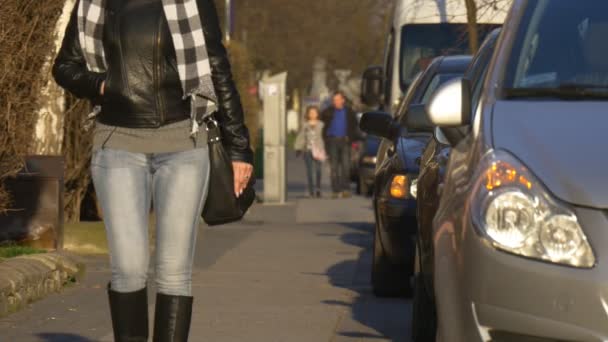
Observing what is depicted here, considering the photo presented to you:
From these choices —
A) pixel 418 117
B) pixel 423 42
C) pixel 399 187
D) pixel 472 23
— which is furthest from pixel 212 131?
pixel 423 42

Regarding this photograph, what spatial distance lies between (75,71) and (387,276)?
14.6 feet

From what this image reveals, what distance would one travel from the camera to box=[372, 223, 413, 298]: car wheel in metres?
9.68

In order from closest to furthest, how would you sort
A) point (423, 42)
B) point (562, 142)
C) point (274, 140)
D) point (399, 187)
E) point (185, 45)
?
point (562, 142) < point (185, 45) < point (399, 187) < point (423, 42) < point (274, 140)

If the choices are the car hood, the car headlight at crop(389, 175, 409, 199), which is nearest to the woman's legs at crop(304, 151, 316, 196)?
the car headlight at crop(389, 175, 409, 199)

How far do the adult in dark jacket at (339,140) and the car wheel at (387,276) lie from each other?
15591mm

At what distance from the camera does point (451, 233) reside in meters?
5.08

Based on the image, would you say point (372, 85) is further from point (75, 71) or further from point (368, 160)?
point (75, 71)

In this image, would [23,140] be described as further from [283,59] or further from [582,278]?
[283,59]

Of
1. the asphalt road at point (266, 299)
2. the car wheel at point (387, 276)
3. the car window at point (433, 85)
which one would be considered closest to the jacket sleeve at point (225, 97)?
the asphalt road at point (266, 299)

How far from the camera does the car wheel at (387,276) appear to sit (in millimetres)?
9680

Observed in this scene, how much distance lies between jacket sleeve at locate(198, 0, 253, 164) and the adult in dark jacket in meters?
19.7

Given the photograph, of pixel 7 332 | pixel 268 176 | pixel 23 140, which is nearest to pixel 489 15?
pixel 268 176

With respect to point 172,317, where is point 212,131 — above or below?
above

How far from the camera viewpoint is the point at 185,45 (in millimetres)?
5480
